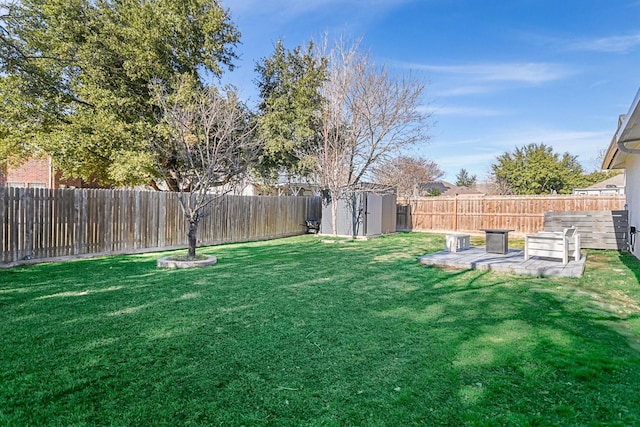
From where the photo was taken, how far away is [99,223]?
7.97 m

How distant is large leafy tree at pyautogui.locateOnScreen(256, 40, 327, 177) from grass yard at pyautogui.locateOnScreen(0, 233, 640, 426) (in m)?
9.30

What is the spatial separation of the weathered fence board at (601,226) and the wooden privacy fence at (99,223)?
970 cm

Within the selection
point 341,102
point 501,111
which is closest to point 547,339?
point 341,102

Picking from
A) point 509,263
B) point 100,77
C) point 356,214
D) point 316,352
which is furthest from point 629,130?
point 100,77

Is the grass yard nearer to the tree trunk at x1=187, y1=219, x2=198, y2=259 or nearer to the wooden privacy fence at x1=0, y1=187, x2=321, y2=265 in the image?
the tree trunk at x1=187, y1=219, x2=198, y2=259

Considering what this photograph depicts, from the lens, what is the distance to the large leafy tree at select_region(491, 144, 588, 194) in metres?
25.2

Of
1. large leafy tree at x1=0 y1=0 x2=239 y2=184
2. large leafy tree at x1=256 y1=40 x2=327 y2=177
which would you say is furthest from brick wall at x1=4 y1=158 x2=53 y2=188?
large leafy tree at x1=256 y1=40 x2=327 y2=177

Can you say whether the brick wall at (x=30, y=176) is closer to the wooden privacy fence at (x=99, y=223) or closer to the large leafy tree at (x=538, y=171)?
the wooden privacy fence at (x=99, y=223)

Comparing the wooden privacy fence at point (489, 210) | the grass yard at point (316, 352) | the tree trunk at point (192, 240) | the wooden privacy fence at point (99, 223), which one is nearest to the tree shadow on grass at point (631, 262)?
the grass yard at point (316, 352)

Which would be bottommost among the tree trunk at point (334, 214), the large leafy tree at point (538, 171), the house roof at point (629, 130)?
the tree trunk at point (334, 214)

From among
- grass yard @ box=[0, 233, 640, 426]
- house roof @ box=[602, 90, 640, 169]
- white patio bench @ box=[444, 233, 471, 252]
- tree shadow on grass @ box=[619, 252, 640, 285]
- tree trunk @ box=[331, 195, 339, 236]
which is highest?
house roof @ box=[602, 90, 640, 169]

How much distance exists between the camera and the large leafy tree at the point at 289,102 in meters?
13.8

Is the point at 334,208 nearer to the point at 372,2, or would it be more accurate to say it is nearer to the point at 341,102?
the point at 341,102

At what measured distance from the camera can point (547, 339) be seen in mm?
3152
